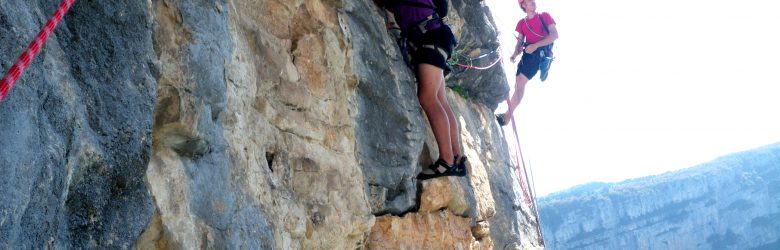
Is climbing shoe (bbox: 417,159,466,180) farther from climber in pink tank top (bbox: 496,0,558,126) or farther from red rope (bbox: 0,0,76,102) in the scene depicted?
red rope (bbox: 0,0,76,102)

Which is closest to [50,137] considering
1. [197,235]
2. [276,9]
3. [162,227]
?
[162,227]

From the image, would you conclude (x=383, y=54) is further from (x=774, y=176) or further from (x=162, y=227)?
(x=774, y=176)

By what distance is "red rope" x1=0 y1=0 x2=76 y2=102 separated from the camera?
2118mm

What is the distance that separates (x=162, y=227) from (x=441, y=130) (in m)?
3.83

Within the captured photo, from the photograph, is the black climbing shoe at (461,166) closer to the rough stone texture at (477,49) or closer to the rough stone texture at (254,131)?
the rough stone texture at (254,131)

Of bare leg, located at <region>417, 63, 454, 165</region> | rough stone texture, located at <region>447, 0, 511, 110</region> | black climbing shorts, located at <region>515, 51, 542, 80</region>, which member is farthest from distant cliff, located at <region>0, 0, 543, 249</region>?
black climbing shorts, located at <region>515, 51, 542, 80</region>

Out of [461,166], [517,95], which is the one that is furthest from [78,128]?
[517,95]

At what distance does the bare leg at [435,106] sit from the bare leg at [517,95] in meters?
4.23

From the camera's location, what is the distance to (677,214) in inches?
3602

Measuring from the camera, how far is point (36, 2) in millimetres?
2584

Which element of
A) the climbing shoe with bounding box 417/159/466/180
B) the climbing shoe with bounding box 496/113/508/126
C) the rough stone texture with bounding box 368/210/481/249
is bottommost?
the rough stone texture with bounding box 368/210/481/249

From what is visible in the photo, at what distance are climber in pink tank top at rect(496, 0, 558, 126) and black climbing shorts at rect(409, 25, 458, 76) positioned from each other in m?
3.83

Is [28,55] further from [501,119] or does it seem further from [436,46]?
[501,119]

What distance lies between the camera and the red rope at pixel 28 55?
2118 mm
